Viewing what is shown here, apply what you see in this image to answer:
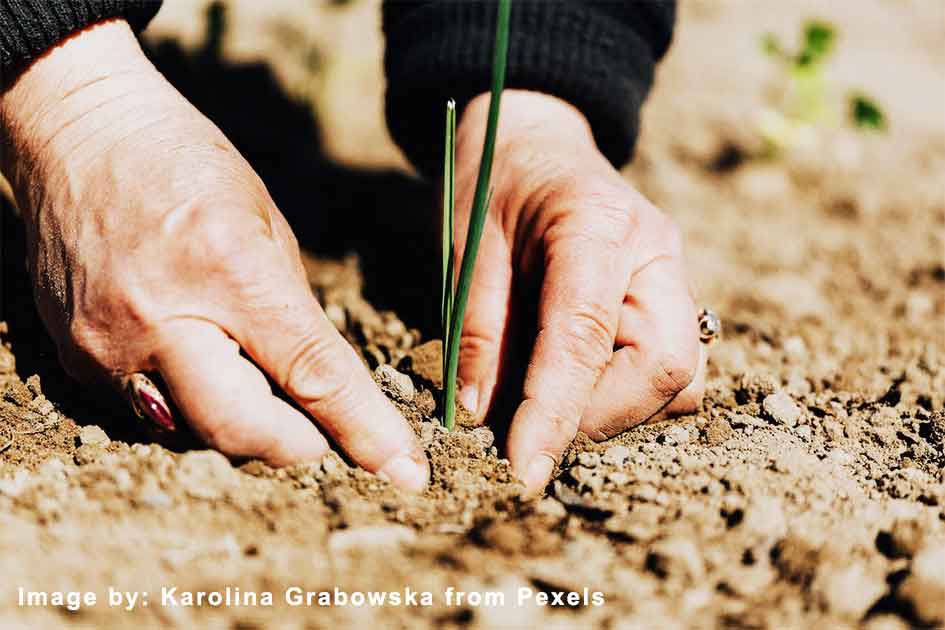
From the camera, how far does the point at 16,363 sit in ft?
4.42

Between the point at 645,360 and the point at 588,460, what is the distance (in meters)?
0.19

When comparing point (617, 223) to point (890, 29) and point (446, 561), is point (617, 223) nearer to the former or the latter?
point (446, 561)

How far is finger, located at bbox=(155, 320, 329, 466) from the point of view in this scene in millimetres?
1005

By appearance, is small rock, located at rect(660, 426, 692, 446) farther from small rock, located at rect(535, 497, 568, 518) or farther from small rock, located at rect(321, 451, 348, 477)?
small rock, located at rect(321, 451, 348, 477)

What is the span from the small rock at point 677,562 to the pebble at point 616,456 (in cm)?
20

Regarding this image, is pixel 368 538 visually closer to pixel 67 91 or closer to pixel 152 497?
pixel 152 497

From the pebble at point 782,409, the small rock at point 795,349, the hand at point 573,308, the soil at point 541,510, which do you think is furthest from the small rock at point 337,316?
the small rock at point 795,349

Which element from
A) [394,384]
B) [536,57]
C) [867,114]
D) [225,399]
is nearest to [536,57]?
[536,57]

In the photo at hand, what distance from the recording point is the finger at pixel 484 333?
4.17 ft

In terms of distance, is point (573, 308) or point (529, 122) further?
point (529, 122)

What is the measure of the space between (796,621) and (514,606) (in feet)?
0.99

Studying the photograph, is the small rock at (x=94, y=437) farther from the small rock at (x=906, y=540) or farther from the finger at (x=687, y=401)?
the small rock at (x=906, y=540)

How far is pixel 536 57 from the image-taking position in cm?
163

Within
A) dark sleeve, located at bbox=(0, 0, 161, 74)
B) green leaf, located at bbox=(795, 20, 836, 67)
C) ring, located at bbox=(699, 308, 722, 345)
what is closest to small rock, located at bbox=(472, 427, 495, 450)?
ring, located at bbox=(699, 308, 722, 345)
